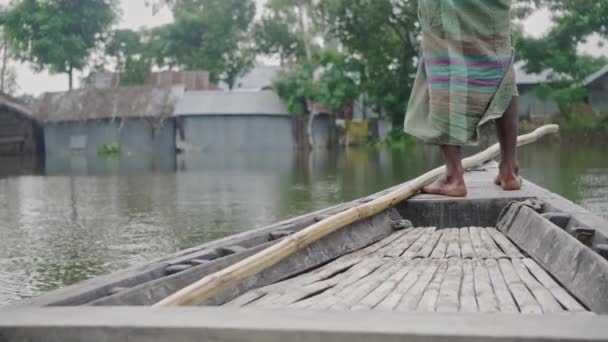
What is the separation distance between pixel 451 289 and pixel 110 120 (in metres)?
28.4

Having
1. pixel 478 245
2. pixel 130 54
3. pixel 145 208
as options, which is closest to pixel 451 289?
pixel 478 245

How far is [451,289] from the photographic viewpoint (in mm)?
1824

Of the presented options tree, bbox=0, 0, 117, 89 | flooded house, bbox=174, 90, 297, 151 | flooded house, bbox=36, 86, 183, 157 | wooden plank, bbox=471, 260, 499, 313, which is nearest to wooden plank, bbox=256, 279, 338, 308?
wooden plank, bbox=471, 260, 499, 313

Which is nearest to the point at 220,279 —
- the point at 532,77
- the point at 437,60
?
the point at 437,60

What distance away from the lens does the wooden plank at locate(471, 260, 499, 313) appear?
164cm

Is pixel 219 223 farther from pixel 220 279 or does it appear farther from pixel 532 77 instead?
pixel 532 77

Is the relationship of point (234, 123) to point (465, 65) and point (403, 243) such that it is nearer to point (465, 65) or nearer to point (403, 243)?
point (465, 65)

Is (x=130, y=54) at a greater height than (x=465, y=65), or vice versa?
(x=130, y=54)

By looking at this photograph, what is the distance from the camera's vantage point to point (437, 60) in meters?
3.31

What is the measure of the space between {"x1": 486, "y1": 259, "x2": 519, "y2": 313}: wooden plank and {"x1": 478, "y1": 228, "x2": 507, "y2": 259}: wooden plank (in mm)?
141

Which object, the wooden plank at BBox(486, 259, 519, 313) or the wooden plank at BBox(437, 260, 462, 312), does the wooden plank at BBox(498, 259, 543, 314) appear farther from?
the wooden plank at BBox(437, 260, 462, 312)

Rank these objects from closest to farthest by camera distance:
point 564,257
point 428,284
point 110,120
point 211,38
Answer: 1. point 428,284
2. point 564,257
3. point 110,120
4. point 211,38

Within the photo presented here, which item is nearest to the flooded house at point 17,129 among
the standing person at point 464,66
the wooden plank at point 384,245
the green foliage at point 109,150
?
the green foliage at point 109,150

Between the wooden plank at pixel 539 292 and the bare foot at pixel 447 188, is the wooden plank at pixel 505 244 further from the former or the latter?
the bare foot at pixel 447 188
